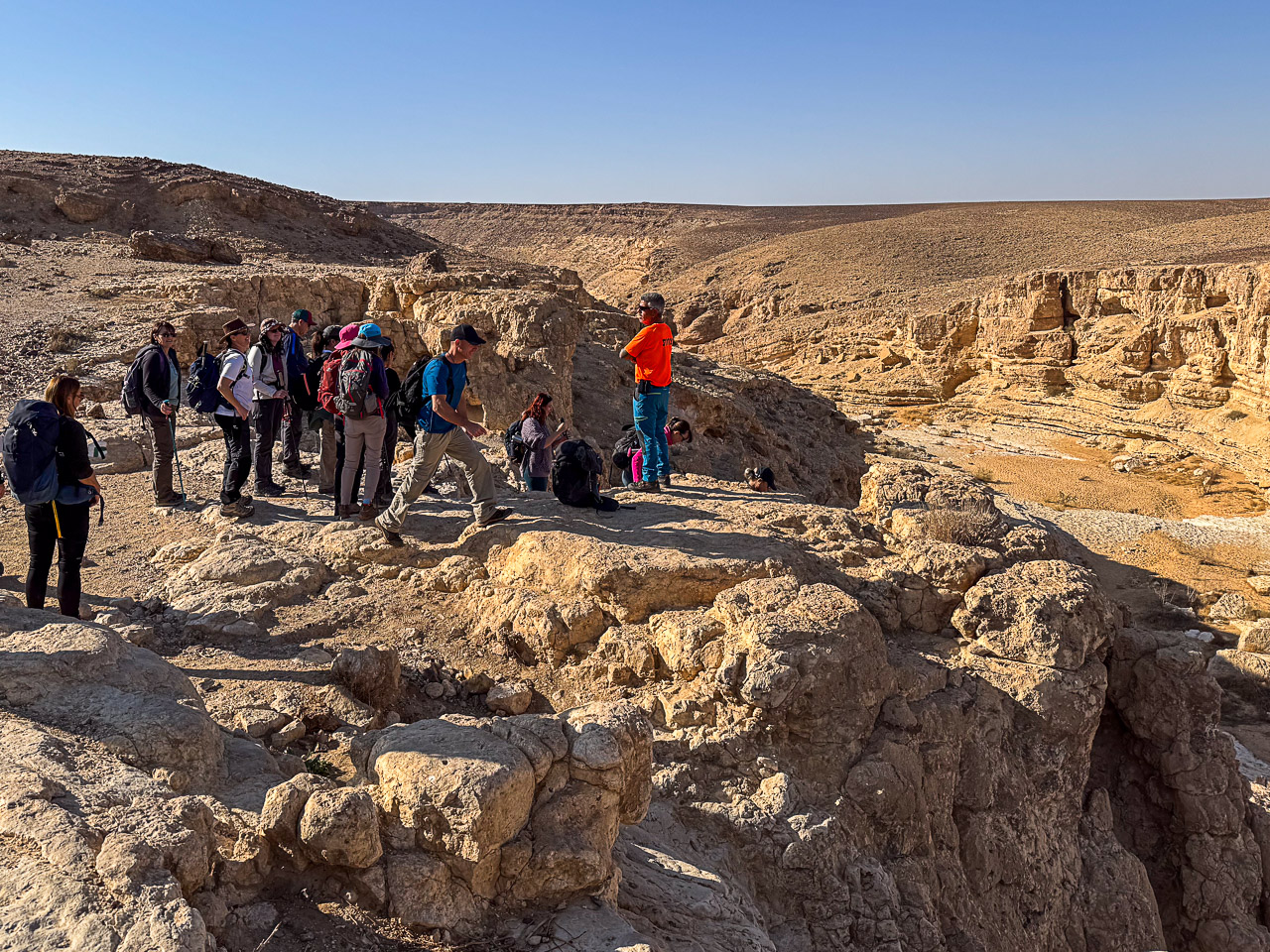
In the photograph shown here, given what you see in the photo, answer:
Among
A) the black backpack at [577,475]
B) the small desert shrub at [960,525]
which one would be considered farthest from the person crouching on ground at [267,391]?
the small desert shrub at [960,525]

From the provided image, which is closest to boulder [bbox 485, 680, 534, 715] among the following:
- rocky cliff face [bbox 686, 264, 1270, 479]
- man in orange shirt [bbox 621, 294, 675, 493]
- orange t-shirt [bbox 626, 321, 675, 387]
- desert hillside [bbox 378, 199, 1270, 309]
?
man in orange shirt [bbox 621, 294, 675, 493]

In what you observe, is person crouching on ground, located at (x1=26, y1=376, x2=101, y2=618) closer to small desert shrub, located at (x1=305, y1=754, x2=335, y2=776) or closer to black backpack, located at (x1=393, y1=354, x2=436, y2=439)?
black backpack, located at (x1=393, y1=354, x2=436, y2=439)

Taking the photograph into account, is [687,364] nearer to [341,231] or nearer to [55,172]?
[341,231]

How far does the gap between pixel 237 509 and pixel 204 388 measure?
40.3 inches

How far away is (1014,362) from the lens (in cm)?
2742

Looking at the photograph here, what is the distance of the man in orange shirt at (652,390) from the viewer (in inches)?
284

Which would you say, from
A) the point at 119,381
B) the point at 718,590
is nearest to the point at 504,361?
the point at 119,381

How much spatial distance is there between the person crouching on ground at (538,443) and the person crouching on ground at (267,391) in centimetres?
214

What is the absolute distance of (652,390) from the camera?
747cm

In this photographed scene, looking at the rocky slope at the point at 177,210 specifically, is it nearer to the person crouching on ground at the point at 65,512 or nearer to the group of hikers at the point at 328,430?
the group of hikers at the point at 328,430

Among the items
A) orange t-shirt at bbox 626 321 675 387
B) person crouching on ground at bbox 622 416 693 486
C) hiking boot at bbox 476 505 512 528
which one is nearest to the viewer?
hiking boot at bbox 476 505 512 528

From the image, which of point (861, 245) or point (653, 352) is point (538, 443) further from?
point (861, 245)

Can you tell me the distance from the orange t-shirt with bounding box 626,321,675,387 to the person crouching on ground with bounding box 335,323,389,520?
2.04 m

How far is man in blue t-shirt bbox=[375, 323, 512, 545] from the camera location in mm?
5988
